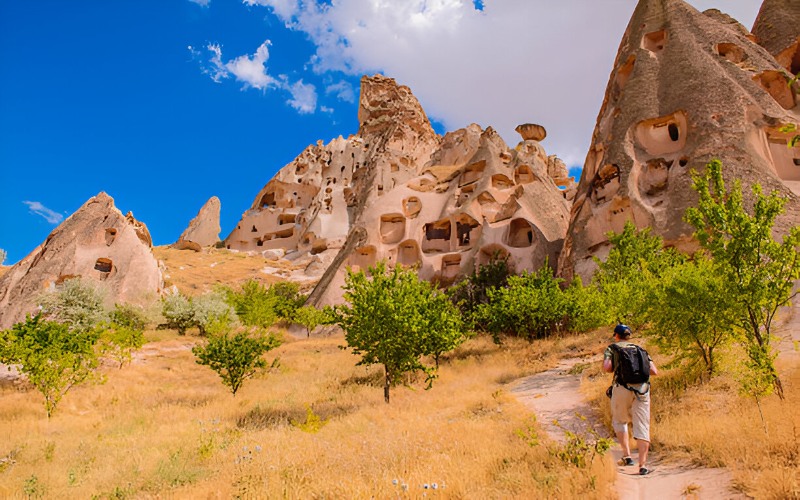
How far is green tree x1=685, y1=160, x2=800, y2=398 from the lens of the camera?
664 centimetres

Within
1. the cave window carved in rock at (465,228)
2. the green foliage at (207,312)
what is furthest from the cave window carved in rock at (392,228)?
the green foliage at (207,312)

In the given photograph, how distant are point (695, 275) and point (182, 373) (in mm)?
17138

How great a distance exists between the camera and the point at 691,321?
8.26 metres

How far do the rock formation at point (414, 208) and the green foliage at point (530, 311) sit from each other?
9162mm

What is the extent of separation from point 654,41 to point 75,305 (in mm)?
37517

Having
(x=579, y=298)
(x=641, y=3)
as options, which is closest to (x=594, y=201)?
(x=579, y=298)

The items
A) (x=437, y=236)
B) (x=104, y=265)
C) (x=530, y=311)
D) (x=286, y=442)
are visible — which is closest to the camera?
(x=286, y=442)

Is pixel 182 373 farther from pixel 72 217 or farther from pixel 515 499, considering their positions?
pixel 72 217

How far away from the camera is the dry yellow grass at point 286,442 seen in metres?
5.00

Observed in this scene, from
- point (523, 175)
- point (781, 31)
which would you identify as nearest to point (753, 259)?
point (523, 175)

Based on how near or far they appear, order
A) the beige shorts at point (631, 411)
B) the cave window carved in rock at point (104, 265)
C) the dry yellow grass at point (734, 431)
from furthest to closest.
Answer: the cave window carved in rock at point (104, 265)
the beige shorts at point (631, 411)
the dry yellow grass at point (734, 431)

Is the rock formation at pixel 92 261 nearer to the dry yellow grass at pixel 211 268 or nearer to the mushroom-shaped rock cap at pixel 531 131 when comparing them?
the dry yellow grass at pixel 211 268

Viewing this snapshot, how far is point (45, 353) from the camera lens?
443 inches

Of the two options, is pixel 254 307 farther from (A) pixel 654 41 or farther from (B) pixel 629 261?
(A) pixel 654 41
